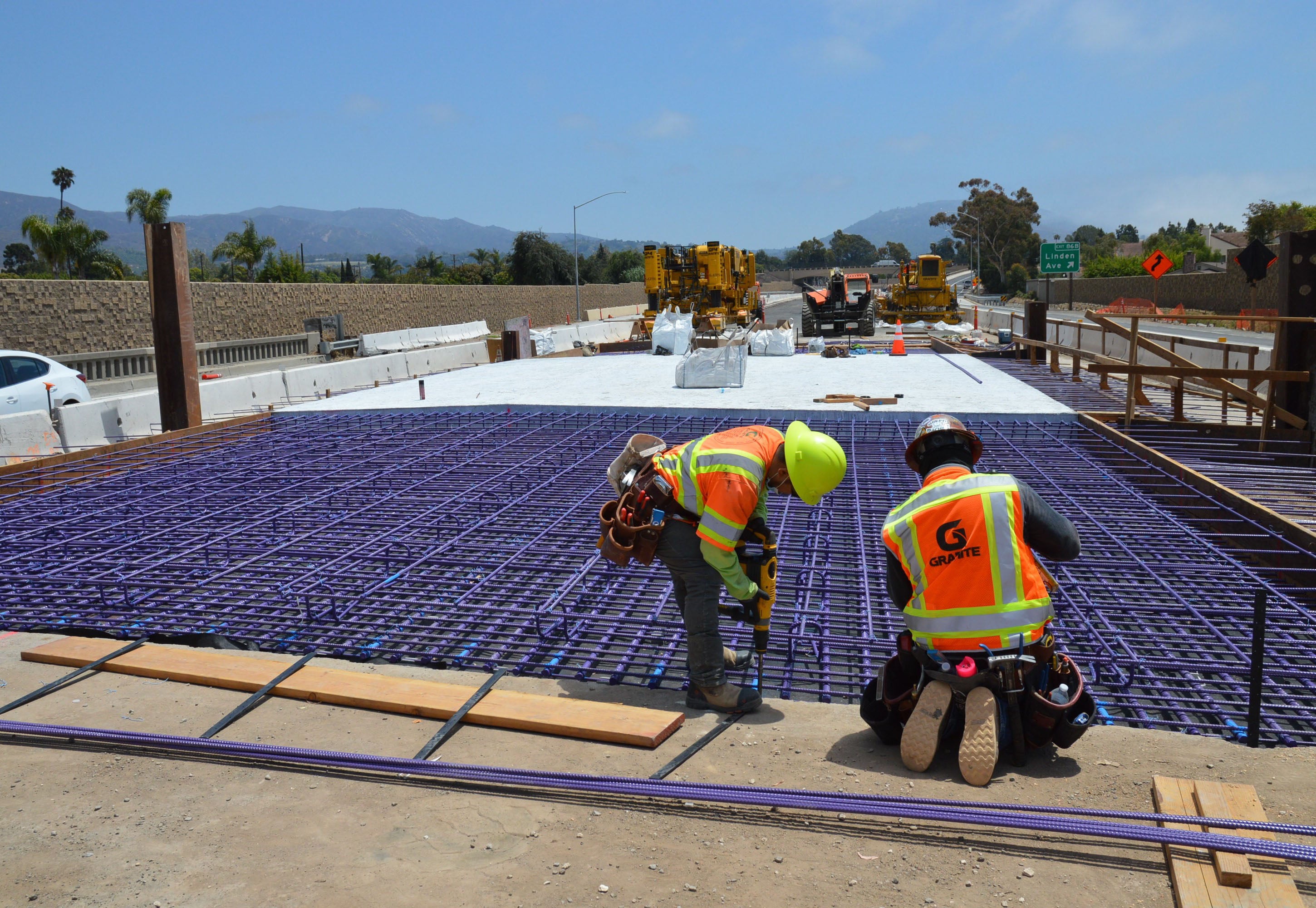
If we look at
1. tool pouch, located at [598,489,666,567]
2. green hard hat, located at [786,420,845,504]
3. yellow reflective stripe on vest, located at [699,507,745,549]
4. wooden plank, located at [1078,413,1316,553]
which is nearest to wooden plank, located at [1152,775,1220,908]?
green hard hat, located at [786,420,845,504]

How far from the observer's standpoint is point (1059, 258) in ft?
84.5

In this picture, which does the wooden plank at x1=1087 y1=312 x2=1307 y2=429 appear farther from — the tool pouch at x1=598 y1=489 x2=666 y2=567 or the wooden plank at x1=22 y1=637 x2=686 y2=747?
the wooden plank at x1=22 y1=637 x2=686 y2=747

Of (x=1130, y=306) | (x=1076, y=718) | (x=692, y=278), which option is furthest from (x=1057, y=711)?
(x=1130, y=306)

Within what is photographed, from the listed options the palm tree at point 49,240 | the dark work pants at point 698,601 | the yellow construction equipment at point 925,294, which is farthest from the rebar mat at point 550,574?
the palm tree at point 49,240

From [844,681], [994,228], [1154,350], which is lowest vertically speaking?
[844,681]

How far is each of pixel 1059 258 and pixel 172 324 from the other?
72.9 ft

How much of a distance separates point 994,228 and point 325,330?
225 feet

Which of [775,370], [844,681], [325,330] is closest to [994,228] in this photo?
[325,330]

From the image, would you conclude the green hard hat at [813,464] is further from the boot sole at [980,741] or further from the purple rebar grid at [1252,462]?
the purple rebar grid at [1252,462]

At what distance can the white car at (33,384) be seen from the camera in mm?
10812

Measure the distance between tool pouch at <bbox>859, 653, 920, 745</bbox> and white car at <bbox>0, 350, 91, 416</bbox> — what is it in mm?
10300

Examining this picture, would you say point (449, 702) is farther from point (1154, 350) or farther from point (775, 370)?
point (775, 370)

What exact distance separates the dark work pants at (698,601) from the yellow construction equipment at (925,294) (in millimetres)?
28729

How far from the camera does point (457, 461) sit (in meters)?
9.74
